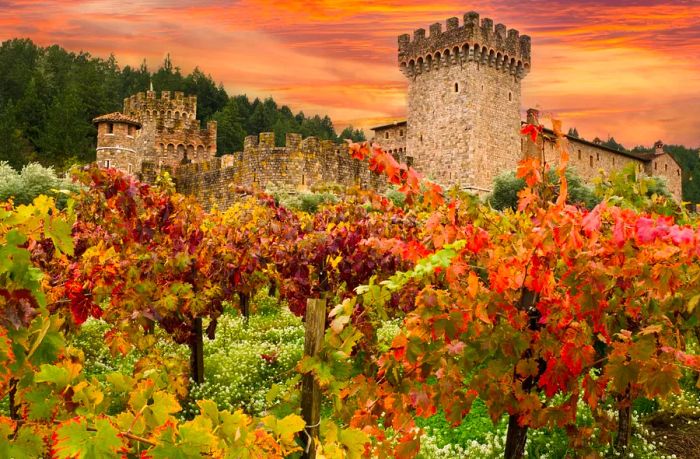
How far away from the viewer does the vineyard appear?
106 inches

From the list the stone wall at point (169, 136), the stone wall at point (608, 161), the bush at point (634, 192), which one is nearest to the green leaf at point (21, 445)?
the bush at point (634, 192)

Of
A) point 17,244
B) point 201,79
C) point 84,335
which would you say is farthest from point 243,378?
point 201,79

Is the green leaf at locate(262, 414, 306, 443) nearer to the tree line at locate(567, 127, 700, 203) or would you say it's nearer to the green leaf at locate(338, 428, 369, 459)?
the green leaf at locate(338, 428, 369, 459)

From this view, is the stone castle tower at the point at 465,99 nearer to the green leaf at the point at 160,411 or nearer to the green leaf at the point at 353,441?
the green leaf at the point at 353,441

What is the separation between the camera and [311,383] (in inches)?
129

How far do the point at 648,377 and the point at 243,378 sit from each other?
6390 millimetres

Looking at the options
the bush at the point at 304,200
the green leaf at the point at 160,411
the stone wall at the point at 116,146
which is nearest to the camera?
the green leaf at the point at 160,411

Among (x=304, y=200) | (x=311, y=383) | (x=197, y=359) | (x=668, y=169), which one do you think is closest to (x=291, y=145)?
(x=304, y=200)

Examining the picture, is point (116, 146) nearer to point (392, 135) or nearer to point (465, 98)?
point (465, 98)

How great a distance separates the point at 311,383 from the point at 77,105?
58.7 m

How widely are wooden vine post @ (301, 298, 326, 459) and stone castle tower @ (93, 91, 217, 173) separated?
123ft

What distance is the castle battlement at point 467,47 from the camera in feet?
119

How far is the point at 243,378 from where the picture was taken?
370 inches

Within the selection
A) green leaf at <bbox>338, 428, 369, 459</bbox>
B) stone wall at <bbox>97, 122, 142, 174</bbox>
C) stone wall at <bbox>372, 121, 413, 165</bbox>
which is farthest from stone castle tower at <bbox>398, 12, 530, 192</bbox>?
green leaf at <bbox>338, 428, 369, 459</bbox>
